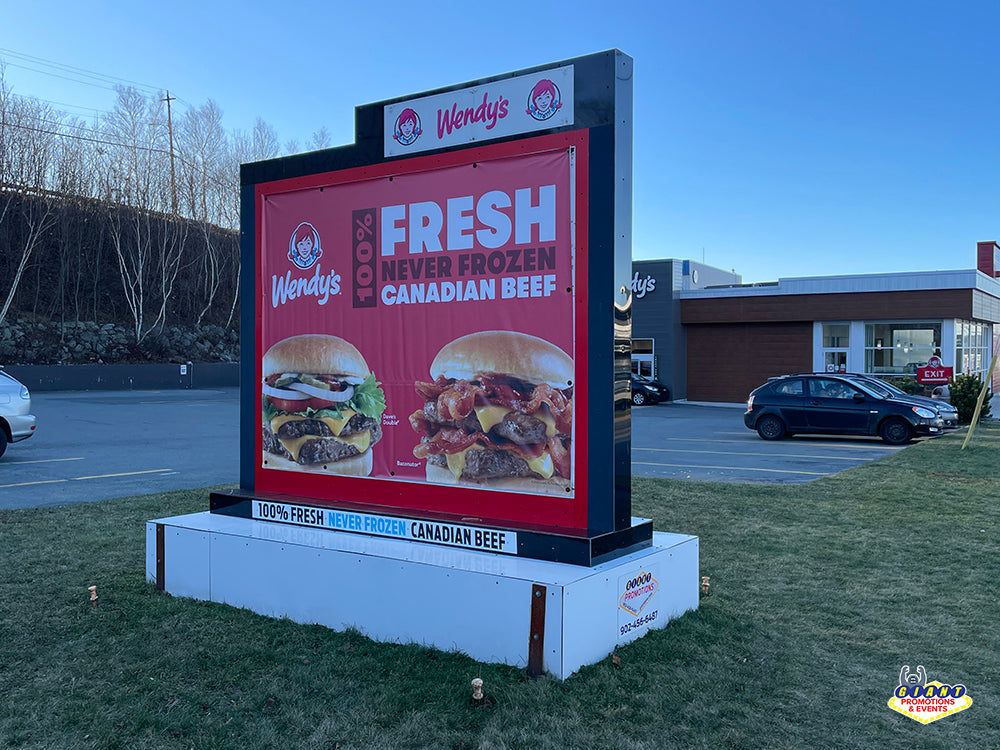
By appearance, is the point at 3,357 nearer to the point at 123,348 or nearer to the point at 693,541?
the point at 123,348

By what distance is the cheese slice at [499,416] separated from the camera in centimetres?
464

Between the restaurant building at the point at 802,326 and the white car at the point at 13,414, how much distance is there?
1006 inches

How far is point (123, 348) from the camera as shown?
43.4 meters

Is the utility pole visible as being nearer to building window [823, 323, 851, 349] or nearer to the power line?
the power line

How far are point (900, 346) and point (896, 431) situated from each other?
16313 mm

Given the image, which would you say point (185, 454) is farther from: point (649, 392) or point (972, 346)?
point (972, 346)

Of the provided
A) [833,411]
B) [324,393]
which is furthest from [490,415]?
[833,411]

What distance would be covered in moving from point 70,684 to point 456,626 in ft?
6.44

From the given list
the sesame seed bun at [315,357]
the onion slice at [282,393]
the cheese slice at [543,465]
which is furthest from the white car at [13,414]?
the cheese slice at [543,465]

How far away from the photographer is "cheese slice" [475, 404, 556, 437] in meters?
4.64

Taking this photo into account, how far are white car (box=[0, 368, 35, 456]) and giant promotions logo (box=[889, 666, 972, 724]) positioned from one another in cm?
1391

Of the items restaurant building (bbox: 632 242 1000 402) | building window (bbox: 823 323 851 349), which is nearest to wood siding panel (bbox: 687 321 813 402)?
restaurant building (bbox: 632 242 1000 402)

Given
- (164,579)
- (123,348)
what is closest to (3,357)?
(123,348)

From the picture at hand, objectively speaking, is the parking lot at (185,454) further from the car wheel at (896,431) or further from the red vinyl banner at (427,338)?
the red vinyl banner at (427,338)
